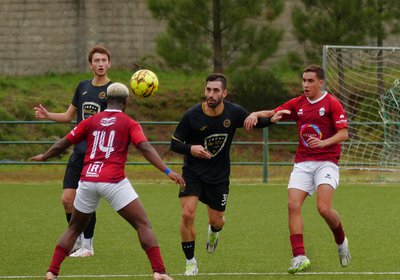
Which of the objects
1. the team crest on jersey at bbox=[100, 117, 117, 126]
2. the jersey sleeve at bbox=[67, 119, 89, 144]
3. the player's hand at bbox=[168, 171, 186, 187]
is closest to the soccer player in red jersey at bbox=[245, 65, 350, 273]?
the player's hand at bbox=[168, 171, 186, 187]

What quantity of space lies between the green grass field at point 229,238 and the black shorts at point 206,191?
2.13 feet

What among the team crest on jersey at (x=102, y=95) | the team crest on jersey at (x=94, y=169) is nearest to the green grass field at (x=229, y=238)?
the team crest on jersey at (x=94, y=169)

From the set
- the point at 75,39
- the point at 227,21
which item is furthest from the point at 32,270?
the point at 75,39

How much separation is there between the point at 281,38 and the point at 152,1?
4.29 metres

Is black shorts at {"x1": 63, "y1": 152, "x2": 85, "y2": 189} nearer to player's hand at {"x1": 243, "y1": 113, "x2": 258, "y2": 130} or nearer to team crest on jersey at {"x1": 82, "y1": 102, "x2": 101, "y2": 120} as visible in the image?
team crest on jersey at {"x1": 82, "y1": 102, "x2": 101, "y2": 120}

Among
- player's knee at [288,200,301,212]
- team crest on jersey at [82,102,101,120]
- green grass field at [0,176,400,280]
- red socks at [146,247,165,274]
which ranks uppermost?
team crest on jersey at [82,102,101,120]

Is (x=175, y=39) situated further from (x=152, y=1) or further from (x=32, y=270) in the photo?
(x=32, y=270)

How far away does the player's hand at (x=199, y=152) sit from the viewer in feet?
31.3

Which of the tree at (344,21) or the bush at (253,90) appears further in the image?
the bush at (253,90)

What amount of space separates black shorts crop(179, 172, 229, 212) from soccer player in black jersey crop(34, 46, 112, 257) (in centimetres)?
152

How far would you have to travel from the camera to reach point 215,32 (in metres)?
31.2

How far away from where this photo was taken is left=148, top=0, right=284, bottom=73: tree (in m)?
30.9

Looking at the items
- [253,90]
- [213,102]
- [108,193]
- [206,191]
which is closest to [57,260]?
[108,193]

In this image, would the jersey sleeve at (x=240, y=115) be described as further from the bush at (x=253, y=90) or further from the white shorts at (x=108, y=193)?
the bush at (x=253, y=90)
